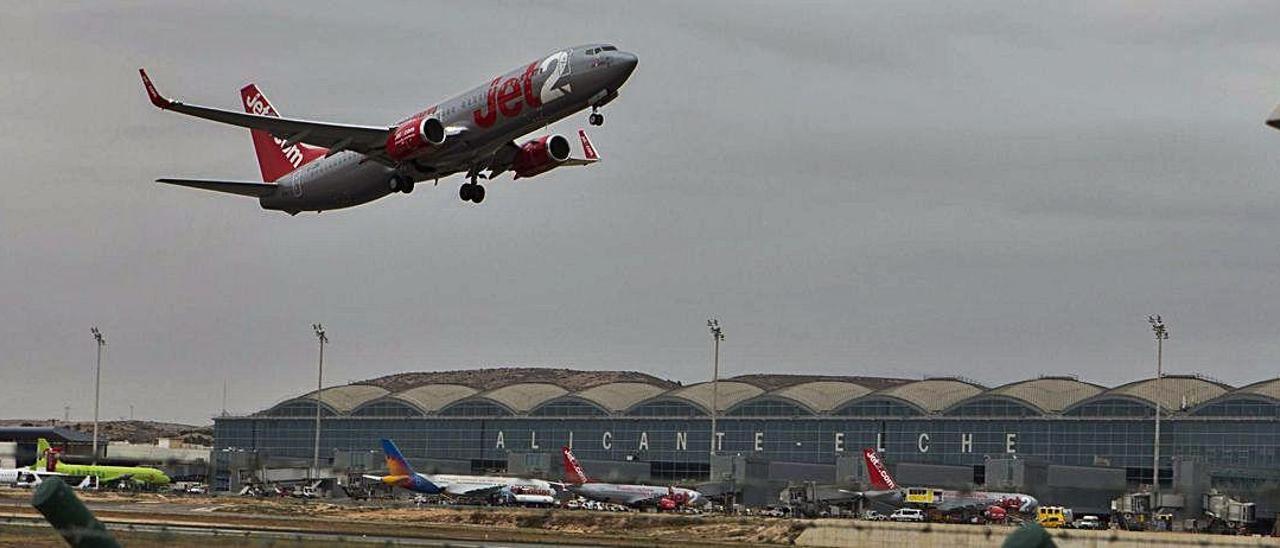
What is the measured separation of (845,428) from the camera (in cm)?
16325

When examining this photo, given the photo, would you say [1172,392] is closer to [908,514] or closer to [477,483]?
[908,514]

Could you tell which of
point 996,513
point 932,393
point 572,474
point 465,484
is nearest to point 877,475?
point 996,513

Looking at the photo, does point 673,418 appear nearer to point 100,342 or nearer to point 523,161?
point 100,342

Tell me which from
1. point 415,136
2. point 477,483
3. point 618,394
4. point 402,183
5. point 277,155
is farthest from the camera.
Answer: point 618,394

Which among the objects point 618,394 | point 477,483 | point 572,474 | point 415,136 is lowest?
point 477,483

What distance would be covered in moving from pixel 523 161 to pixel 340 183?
303 inches

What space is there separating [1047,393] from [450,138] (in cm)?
9914

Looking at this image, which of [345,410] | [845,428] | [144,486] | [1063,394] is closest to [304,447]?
[345,410]

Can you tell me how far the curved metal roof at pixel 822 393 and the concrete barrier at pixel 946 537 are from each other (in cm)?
8441

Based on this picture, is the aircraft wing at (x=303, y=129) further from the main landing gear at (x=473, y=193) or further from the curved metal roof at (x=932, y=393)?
the curved metal roof at (x=932, y=393)

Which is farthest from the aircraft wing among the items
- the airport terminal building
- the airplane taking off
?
the airport terminal building

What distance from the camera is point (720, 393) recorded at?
583ft

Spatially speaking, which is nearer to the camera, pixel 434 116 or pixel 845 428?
pixel 434 116

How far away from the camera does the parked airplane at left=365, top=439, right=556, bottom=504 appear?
443 ft
